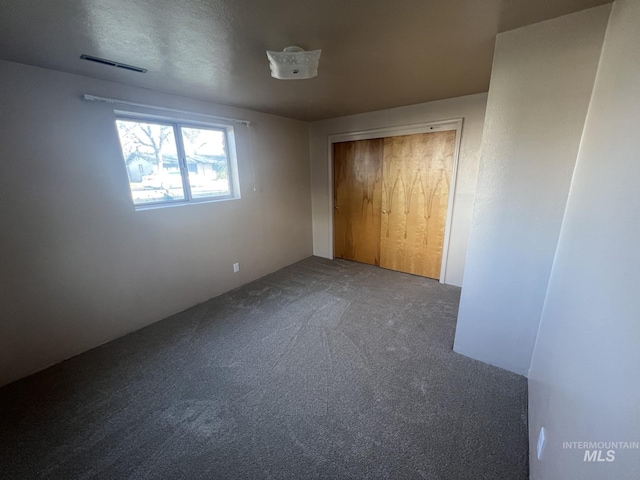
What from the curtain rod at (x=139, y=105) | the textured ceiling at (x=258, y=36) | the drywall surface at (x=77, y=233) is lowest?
the drywall surface at (x=77, y=233)

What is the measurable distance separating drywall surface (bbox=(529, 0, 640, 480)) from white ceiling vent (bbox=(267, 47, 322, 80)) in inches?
52.7

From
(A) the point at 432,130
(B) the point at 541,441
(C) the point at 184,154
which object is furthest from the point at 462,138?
(C) the point at 184,154

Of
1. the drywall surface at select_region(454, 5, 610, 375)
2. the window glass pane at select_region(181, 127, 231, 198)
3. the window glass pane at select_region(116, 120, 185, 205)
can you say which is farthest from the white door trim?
the window glass pane at select_region(116, 120, 185, 205)

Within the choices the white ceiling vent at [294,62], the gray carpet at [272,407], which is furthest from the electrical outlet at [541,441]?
the white ceiling vent at [294,62]

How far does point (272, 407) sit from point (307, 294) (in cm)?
154

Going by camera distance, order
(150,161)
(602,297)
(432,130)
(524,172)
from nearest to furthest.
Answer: (602,297) < (524,172) < (150,161) < (432,130)

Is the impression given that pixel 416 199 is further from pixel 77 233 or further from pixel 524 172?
pixel 77 233

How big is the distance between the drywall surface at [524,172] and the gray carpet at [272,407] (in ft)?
1.47

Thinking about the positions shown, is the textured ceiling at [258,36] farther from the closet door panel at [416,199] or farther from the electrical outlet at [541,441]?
the electrical outlet at [541,441]

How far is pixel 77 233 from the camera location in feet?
6.53

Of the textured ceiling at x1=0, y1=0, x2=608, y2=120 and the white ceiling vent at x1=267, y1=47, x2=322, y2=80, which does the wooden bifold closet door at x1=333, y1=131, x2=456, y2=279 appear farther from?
the white ceiling vent at x1=267, y1=47, x2=322, y2=80

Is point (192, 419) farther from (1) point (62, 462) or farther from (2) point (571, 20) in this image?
(2) point (571, 20)

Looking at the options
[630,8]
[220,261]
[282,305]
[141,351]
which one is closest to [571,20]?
[630,8]

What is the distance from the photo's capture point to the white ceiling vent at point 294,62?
4.59 feet
